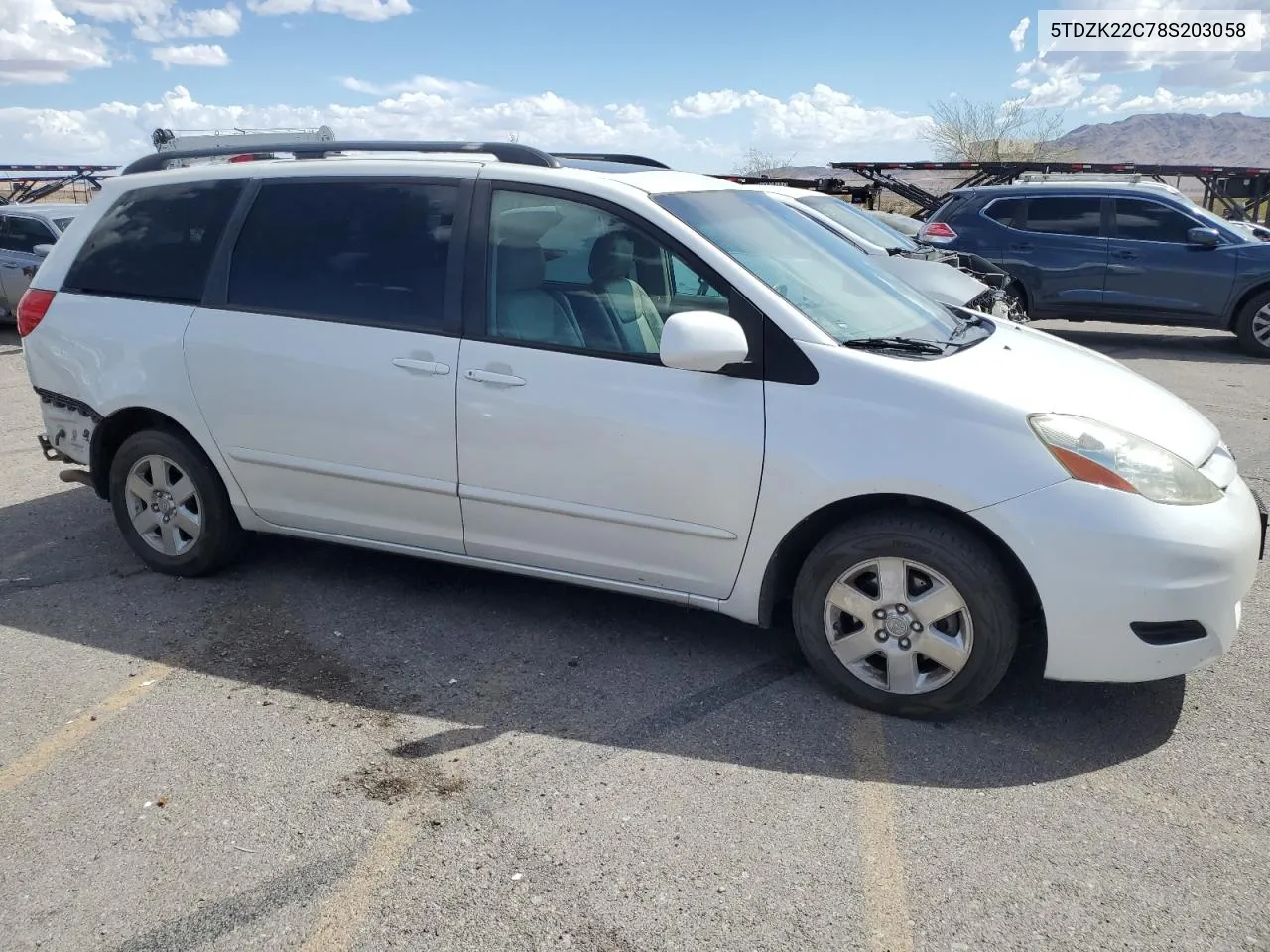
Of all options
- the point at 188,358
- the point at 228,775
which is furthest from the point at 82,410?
the point at 228,775

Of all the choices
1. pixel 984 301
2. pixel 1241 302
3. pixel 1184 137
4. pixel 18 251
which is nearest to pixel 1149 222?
pixel 1241 302

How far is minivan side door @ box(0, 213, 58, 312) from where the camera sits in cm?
1252

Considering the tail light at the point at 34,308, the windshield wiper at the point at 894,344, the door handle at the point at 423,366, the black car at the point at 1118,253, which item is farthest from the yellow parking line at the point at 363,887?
the black car at the point at 1118,253

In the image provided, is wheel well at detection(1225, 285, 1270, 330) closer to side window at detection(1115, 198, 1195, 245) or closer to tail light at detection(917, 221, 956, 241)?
side window at detection(1115, 198, 1195, 245)

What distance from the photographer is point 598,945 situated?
2664 millimetres

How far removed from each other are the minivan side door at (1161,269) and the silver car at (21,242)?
11.9 meters

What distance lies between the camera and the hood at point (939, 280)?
8264mm

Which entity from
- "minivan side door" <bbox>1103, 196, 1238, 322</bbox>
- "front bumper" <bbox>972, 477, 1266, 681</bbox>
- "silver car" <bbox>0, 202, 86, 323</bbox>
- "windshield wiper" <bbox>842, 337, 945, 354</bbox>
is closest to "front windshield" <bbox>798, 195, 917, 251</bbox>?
"minivan side door" <bbox>1103, 196, 1238, 322</bbox>

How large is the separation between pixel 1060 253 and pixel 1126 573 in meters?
10.0

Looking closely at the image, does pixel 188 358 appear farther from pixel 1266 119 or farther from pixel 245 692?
pixel 1266 119

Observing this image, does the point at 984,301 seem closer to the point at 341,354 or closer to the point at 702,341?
the point at 702,341

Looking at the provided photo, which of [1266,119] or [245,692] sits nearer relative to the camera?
[245,692]

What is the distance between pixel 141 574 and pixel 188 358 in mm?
1173

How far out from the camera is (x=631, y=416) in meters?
3.84
